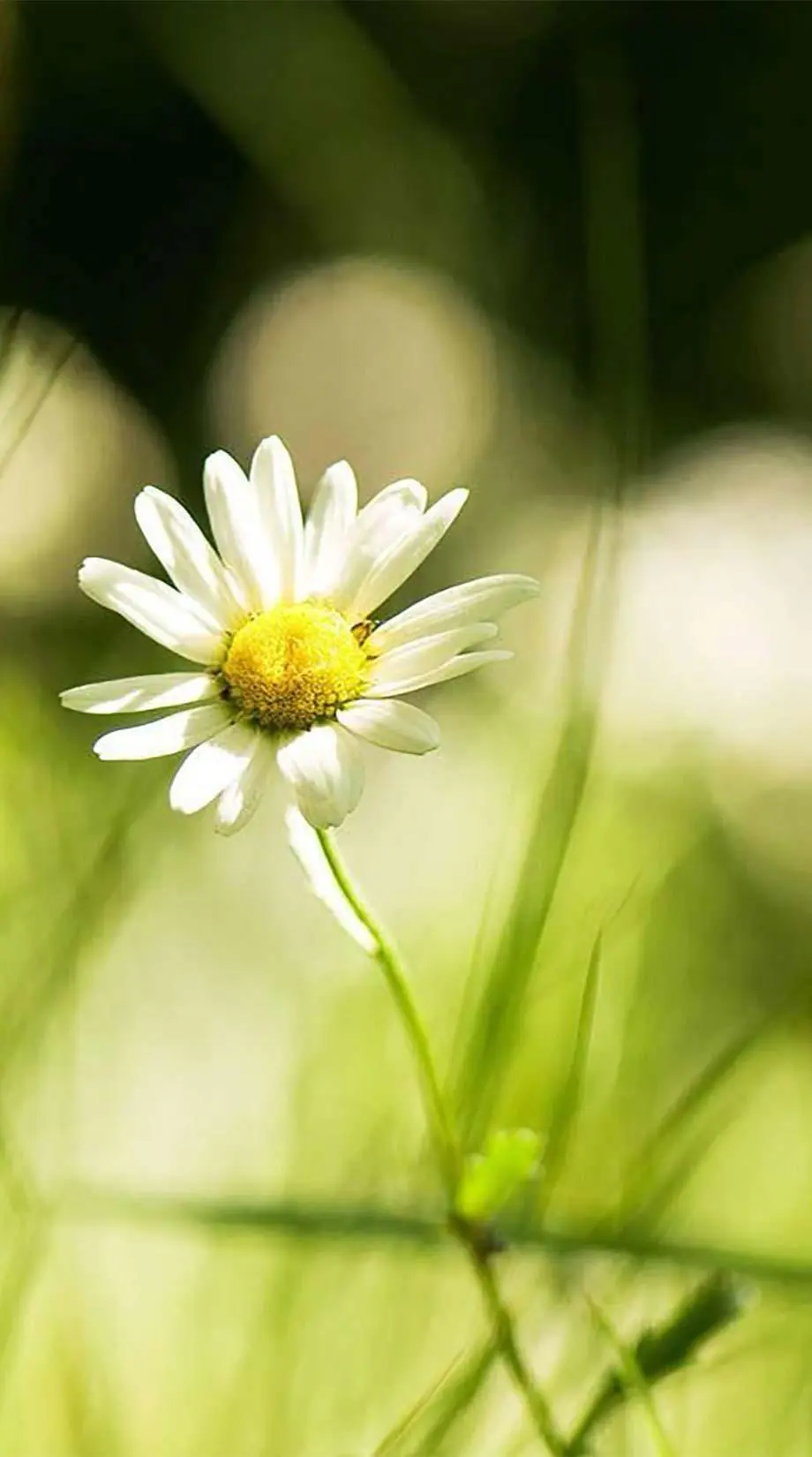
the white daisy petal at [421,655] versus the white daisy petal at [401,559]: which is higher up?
the white daisy petal at [401,559]

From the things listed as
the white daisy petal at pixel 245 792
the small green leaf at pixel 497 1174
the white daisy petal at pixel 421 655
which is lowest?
the small green leaf at pixel 497 1174

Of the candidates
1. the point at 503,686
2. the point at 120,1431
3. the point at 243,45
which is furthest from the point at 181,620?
the point at 243,45

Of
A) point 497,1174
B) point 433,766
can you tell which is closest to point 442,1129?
point 497,1174

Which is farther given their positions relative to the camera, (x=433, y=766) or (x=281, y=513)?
(x=433, y=766)

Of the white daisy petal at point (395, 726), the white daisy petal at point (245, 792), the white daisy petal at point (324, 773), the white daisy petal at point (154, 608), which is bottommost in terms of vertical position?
the white daisy petal at point (245, 792)

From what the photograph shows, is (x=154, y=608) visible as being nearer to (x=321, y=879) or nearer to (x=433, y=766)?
(x=321, y=879)
